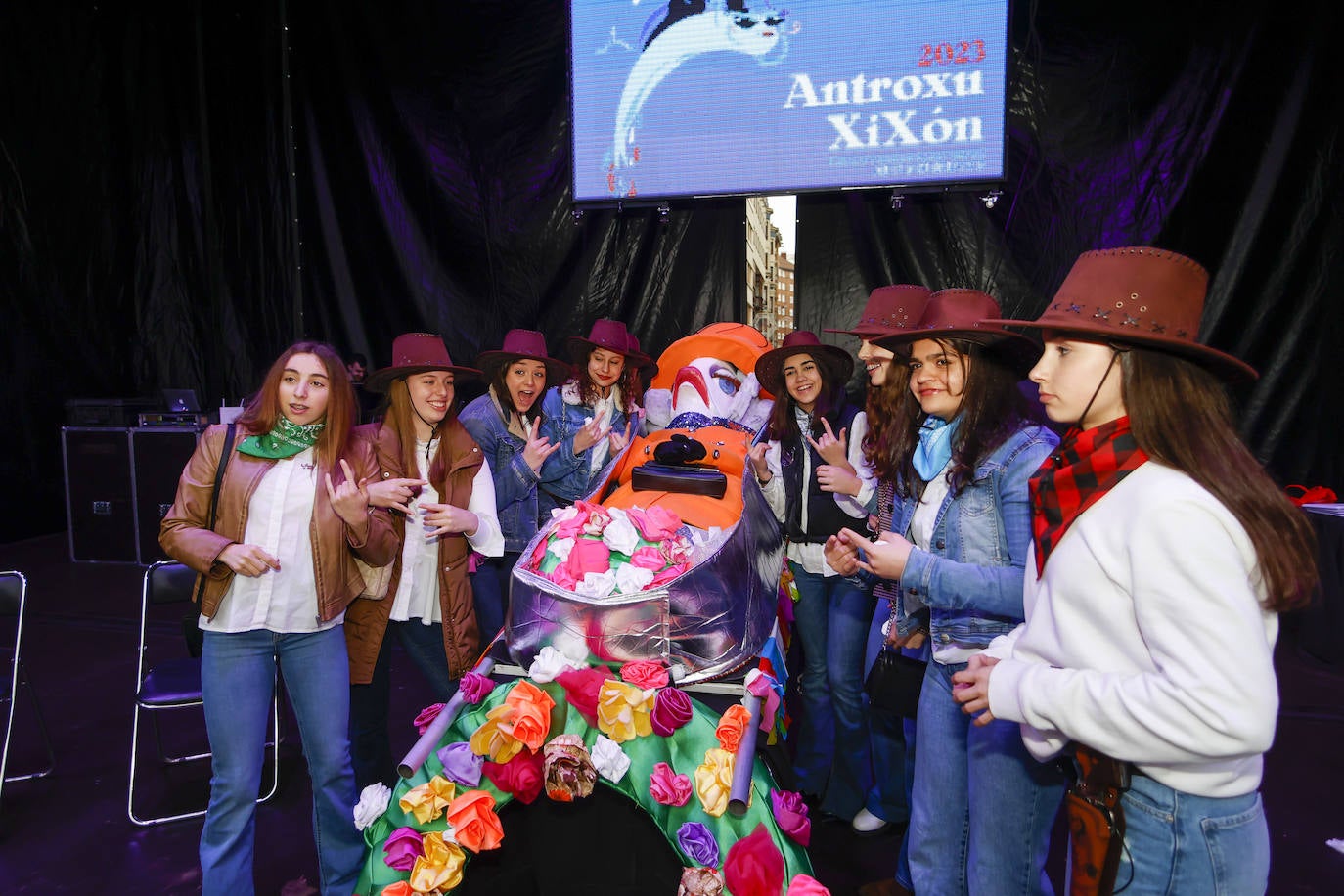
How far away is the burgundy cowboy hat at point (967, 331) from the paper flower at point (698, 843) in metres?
1.20

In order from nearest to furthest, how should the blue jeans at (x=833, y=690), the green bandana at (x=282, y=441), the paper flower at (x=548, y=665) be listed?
the paper flower at (x=548, y=665)
the green bandana at (x=282, y=441)
the blue jeans at (x=833, y=690)

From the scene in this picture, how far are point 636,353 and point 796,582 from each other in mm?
1335

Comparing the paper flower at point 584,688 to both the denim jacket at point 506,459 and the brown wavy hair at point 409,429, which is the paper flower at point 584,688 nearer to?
the brown wavy hair at point 409,429

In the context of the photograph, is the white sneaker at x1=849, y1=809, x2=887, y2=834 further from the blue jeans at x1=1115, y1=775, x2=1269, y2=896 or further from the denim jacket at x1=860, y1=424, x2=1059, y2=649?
the blue jeans at x1=1115, y1=775, x2=1269, y2=896

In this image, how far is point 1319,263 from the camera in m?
4.05

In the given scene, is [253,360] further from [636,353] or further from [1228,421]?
[1228,421]

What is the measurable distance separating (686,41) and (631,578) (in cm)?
354

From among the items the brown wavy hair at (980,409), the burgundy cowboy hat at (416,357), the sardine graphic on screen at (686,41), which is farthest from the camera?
the sardine graphic on screen at (686,41)

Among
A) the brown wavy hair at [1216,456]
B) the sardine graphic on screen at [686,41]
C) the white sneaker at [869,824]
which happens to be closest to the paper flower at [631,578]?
the brown wavy hair at [1216,456]

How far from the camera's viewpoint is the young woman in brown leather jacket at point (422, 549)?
2.43m

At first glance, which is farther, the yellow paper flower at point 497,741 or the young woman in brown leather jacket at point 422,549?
the young woman in brown leather jacket at point 422,549

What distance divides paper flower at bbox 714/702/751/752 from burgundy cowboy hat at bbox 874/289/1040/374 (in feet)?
3.16

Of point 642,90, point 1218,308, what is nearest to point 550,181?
point 642,90

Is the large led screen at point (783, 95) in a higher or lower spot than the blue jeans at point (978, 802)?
higher
